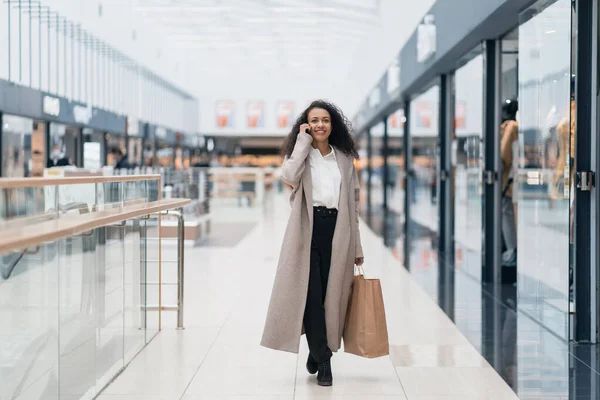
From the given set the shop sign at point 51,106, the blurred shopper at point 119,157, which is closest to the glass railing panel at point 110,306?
the blurred shopper at point 119,157

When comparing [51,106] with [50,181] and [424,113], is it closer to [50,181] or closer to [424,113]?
[424,113]

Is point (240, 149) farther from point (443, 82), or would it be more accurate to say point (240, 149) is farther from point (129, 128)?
point (443, 82)

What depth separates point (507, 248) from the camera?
8.12 meters

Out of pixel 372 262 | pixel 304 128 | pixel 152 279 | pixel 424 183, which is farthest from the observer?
pixel 424 183

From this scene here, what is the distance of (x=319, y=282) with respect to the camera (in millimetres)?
4156

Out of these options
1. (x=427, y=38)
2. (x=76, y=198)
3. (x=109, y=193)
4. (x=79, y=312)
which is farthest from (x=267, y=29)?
(x=79, y=312)

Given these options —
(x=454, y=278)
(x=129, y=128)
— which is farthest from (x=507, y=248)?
(x=129, y=128)

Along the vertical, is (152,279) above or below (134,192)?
below

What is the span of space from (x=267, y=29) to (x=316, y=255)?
2259cm

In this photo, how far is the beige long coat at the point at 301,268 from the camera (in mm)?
Result: 4121

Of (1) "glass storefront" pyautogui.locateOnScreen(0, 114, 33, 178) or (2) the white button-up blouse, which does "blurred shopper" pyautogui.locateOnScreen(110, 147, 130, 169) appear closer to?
(1) "glass storefront" pyautogui.locateOnScreen(0, 114, 33, 178)

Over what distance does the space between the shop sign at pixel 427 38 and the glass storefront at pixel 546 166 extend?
10.8 ft

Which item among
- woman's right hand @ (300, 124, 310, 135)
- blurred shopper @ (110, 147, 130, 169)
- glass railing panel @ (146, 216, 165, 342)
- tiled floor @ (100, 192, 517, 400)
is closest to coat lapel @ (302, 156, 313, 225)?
woman's right hand @ (300, 124, 310, 135)

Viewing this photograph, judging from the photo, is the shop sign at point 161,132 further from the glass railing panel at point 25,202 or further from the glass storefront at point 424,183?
the glass railing panel at point 25,202
